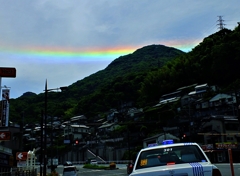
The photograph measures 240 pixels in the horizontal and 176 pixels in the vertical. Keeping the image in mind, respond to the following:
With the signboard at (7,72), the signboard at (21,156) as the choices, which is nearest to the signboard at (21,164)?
the signboard at (21,156)

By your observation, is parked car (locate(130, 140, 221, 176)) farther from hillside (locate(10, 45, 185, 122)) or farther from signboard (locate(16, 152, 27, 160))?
hillside (locate(10, 45, 185, 122))

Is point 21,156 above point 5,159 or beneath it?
above

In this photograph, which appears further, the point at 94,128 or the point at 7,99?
the point at 94,128

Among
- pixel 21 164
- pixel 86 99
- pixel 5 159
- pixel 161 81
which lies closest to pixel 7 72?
pixel 21 164

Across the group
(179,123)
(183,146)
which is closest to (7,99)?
(183,146)

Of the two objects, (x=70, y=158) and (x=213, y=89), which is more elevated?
(x=213, y=89)

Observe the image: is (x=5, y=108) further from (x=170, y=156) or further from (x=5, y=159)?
(x=170, y=156)

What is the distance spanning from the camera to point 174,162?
5840mm

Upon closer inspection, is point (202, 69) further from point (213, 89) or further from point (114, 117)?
point (114, 117)

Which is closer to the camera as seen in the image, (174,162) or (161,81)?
(174,162)

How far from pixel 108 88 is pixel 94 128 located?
30297 mm

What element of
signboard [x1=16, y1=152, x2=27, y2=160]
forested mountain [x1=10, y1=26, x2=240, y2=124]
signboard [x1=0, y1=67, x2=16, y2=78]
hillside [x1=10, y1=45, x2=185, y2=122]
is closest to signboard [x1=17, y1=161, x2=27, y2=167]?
signboard [x1=16, y1=152, x2=27, y2=160]

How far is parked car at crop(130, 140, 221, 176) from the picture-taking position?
16.9 ft

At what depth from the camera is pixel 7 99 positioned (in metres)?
30.1
